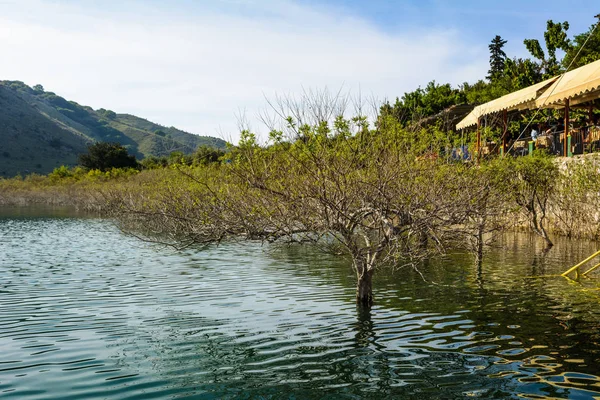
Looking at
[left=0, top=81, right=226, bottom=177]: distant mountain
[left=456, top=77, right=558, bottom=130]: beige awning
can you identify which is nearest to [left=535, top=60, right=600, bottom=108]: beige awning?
[left=456, top=77, right=558, bottom=130]: beige awning

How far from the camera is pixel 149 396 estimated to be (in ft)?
26.6

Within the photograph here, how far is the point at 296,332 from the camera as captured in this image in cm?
1140

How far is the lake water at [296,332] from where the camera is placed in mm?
8469

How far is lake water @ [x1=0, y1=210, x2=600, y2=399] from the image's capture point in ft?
27.8

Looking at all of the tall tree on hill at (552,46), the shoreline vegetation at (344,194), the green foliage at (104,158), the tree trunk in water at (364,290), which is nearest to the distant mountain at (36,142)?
Result: the green foliage at (104,158)

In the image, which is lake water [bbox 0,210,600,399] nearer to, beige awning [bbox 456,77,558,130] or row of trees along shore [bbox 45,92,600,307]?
row of trees along shore [bbox 45,92,600,307]

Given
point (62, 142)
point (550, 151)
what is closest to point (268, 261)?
point (550, 151)

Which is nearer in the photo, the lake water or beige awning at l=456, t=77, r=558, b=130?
the lake water

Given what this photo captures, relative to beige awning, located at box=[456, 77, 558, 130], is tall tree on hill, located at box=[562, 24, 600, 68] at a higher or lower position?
higher

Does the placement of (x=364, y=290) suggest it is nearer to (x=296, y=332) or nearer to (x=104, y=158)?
(x=296, y=332)

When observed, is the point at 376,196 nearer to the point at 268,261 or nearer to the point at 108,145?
the point at 268,261

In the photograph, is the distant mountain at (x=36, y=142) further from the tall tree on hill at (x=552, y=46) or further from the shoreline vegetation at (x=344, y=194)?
the shoreline vegetation at (x=344, y=194)

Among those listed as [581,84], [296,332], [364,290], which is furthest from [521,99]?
[296,332]

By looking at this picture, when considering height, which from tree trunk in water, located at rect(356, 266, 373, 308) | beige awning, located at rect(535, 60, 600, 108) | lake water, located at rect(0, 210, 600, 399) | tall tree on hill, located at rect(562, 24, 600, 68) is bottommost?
lake water, located at rect(0, 210, 600, 399)
